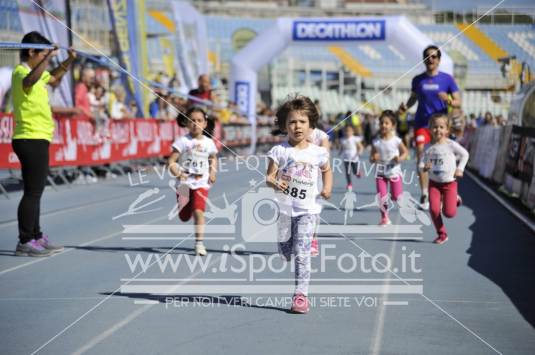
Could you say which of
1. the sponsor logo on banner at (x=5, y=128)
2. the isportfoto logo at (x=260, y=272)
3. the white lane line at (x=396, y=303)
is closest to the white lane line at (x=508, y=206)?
the isportfoto logo at (x=260, y=272)

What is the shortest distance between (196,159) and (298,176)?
A: 279 centimetres

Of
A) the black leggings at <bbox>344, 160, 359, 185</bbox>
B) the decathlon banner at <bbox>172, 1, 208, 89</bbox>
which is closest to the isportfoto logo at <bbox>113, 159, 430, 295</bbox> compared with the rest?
the black leggings at <bbox>344, 160, 359, 185</bbox>

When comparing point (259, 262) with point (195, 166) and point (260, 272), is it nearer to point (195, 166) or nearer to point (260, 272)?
point (260, 272)

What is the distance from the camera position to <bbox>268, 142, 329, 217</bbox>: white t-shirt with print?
6168 mm

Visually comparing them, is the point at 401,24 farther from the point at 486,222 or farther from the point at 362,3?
the point at 362,3

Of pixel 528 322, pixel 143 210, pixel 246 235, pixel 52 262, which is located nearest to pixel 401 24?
pixel 143 210

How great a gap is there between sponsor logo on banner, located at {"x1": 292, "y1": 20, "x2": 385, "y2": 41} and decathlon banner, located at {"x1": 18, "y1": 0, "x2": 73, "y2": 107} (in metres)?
13.0

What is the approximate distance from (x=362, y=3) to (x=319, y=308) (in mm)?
85062

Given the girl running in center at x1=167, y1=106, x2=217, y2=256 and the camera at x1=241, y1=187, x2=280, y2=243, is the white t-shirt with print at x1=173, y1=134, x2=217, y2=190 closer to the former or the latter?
the girl running in center at x1=167, y1=106, x2=217, y2=256

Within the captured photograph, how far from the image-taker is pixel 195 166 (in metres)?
8.84

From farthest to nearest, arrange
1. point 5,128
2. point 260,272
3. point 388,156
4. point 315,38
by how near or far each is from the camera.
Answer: point 315,38, point 5,128, point 388,156, point 260,272

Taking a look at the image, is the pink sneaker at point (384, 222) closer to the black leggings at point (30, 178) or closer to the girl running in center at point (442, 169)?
the girl running in center at point (442, 169)

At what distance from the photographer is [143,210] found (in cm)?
1371

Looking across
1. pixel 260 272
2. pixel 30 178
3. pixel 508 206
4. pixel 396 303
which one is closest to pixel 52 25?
pixel 508 206
